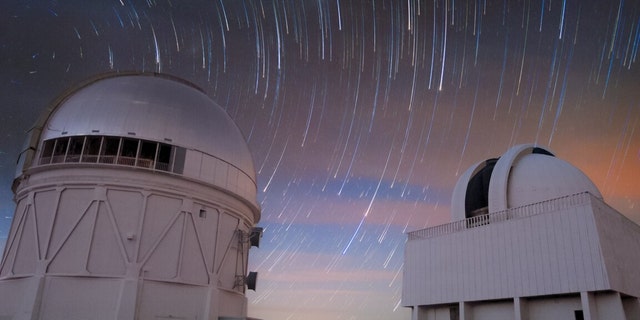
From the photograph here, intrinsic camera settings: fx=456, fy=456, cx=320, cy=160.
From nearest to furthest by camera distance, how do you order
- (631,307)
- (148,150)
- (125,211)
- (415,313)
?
(631,307) → (415,313) → (125,211) → (148,150)

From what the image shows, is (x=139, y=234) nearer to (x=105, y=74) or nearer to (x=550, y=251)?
(x=105, y=74)

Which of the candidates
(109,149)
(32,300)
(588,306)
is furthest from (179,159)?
(588,306)

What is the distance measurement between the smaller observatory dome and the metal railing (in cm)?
54

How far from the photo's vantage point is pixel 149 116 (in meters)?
23.5

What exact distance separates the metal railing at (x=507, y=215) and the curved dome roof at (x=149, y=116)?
11333 mm

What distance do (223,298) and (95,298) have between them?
659 cm

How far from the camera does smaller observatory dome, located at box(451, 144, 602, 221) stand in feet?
65.8

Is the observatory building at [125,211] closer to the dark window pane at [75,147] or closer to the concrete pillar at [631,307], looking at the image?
the dark window pane at [75,147]

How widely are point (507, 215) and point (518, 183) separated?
6.40ft

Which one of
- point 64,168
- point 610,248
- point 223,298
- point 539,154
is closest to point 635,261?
point 610,248

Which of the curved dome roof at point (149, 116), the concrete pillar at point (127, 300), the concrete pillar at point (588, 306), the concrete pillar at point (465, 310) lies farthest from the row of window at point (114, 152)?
the concrete pillar at point (588, 306)

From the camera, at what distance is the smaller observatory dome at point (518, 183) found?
65.8 ft

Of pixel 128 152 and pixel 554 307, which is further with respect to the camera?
pixel 128 152

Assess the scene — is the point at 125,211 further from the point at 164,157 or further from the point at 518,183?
the point at 518,183
